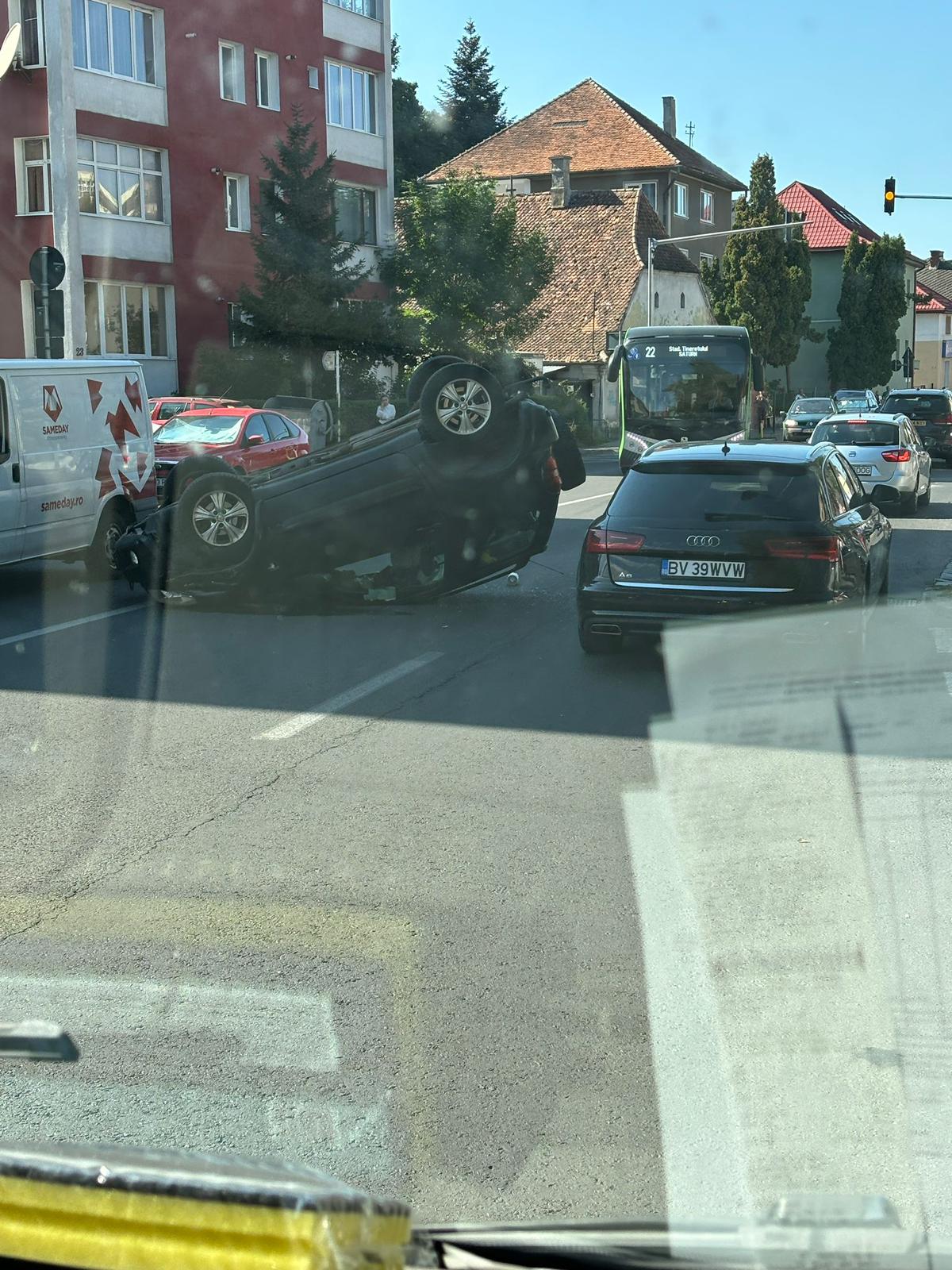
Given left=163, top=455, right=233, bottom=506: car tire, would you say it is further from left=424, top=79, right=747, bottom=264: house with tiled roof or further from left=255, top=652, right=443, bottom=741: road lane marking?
left=424, top=79, right=747, bottom=264: house with tiled roof

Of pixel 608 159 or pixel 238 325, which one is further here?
pixel 608 159

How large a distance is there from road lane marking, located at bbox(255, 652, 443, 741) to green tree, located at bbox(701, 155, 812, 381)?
60.9 meters

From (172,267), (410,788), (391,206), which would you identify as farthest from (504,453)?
(391,206)

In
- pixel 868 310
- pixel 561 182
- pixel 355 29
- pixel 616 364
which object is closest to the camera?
pixel 616 364

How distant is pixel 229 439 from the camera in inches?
875

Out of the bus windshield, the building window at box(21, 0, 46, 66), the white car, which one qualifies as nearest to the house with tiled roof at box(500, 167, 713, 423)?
the building window at box(21, 0, 46, 66)

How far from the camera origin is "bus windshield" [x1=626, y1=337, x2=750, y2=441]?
3070 cm

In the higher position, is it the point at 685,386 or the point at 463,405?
the point at 463,405

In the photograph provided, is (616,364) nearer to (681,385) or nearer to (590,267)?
(681,385)

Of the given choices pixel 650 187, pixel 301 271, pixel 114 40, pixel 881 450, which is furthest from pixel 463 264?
pixel 650 187

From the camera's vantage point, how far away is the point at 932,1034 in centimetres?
438

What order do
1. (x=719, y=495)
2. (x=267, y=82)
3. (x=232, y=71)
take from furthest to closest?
(x=267, y=82) → (x=232, y=71) → (x=719, y=495)

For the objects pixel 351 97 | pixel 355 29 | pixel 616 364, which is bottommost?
pixel 616 364

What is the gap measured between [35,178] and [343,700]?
99.0 ft
